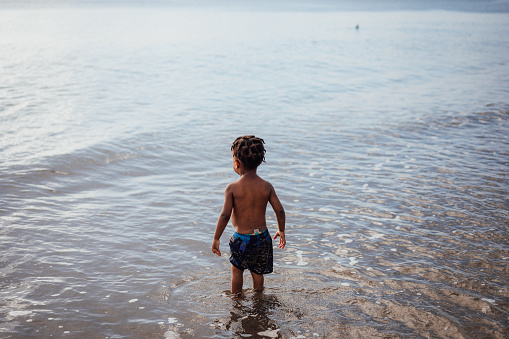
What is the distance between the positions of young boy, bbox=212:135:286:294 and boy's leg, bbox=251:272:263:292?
14 centimetres

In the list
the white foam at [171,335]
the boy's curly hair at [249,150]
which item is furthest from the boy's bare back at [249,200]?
the white foam at [171,335]

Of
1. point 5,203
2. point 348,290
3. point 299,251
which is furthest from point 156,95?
point 348,290

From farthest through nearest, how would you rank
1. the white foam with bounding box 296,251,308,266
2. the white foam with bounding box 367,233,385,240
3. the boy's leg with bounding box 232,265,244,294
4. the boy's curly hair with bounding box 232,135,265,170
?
the white foam with bounding box 367,233,385,240, the white foam with bounding box 296,251,308,266, the boy's leg with bounding box 232,265,244,294, the boy's curly hair with bounding box 232,135,265,170

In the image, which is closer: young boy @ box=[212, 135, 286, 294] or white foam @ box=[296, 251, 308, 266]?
young boy @ box=[212, 135, 286, 294]

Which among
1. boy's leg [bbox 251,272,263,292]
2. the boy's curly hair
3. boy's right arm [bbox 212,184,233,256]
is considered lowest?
boy's leg [bbox 251,272,263,292]

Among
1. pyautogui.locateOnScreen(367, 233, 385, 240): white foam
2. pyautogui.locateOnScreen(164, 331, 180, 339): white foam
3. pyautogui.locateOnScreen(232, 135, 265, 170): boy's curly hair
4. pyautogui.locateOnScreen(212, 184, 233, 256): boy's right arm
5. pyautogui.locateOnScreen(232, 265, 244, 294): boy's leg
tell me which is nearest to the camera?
pyautogui.locateOnScreen(164, 331, 180, 339): white foam

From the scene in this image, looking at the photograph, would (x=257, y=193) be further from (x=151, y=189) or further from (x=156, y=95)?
(x=156, y=95)

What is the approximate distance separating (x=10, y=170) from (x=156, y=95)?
328 inches

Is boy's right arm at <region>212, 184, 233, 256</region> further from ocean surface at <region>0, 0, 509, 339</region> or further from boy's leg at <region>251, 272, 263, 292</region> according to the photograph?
ocean surface at <region>0, 0, 509, 339</region>

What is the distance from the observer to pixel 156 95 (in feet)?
50.8

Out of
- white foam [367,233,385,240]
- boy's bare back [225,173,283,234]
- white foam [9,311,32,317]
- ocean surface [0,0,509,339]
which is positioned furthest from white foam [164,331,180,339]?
white foam [367,233,385,240]

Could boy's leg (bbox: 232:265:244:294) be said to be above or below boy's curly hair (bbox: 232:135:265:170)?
below

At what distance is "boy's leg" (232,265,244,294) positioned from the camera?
4195 millimetres

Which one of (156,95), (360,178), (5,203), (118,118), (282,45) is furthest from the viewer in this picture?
(282,45)
